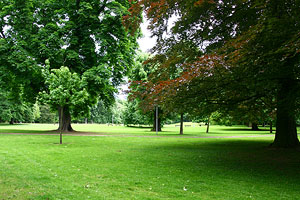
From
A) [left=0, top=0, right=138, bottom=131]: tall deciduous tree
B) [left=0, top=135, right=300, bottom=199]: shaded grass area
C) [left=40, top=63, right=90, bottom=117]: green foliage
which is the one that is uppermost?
[left=0, top=0, right=138, bottom=131]: tall deciduous tree

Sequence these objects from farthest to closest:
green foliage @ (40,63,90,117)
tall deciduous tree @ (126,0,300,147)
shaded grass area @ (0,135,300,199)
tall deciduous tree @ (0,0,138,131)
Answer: tall deciduous tree @ (0,0,138,131), green foliage @ (40,63,90,117), tall deciduous tree @ (126,0,300,147), shaded grass area @ (0,135,300,199)

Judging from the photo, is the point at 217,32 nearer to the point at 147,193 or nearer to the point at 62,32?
the point at 147,193

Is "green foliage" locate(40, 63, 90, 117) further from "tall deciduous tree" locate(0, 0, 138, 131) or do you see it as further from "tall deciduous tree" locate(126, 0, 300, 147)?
"tall deciduous tree" locate(0, 0, 138, 131)

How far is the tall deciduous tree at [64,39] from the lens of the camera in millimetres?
20484

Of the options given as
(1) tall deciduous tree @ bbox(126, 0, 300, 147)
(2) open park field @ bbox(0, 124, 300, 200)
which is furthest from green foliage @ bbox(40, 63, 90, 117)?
(1) tall deciduous tree @ bbox(126, 0, 300, 147)

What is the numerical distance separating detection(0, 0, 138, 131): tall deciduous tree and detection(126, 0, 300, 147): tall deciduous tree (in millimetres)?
10780

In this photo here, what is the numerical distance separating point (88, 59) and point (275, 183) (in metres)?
21.0

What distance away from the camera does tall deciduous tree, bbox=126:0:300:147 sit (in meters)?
6.18

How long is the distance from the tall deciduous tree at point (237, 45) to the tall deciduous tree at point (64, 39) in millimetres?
10780

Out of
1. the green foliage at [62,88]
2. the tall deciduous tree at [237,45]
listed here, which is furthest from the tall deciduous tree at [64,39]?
the tall deciduous tree at [237,45]

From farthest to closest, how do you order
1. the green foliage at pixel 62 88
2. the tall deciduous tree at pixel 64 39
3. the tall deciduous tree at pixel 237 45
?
the tall deciduous tree at pixel 64 39 < the green foliage at pixel 62 88 < the tall deciduous tree at pixel 237 45

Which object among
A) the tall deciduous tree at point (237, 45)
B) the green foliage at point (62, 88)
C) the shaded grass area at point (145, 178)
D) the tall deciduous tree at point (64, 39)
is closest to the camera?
the shaded grass area at point (145, 178)

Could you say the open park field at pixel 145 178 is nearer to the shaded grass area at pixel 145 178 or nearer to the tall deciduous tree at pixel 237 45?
the shaded grass area at pixel 145 178

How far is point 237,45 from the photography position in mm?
6391
